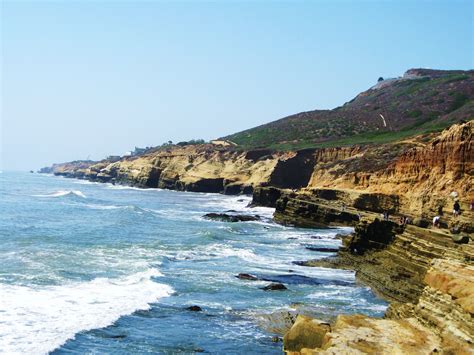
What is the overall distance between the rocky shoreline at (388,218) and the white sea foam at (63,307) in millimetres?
7292

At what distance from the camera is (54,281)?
23812mm

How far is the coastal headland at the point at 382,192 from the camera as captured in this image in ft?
47.0

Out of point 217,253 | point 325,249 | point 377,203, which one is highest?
point 377,203

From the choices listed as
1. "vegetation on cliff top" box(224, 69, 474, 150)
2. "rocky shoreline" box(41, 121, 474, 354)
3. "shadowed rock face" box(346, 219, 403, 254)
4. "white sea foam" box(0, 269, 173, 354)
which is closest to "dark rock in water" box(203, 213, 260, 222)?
"rocky shoreline" box(41, 121, 474, 354)

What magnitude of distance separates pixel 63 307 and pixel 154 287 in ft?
15.2

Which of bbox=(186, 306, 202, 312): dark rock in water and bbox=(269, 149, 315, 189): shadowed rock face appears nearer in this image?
bbox=(186, 306, 202, 312): dark rock in water

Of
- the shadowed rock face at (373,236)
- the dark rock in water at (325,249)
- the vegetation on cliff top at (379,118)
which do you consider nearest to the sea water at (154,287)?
the dark rock in water at (325,249)

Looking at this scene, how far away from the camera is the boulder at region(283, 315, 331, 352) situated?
14266 millimetres

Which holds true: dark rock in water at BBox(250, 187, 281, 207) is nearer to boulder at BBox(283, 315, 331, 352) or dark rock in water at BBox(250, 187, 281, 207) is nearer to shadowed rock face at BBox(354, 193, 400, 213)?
shadowed rock face at BBox(354, 193, 400, 213)

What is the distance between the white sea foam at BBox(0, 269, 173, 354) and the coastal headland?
7238mm

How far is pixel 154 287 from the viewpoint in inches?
930

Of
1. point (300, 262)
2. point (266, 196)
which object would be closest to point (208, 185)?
point (266, 196)

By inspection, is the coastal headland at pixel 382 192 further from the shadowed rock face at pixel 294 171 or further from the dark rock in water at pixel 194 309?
the dark rock in water at pixel 194 309

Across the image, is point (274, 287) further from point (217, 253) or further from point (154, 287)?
point (217, 253)
